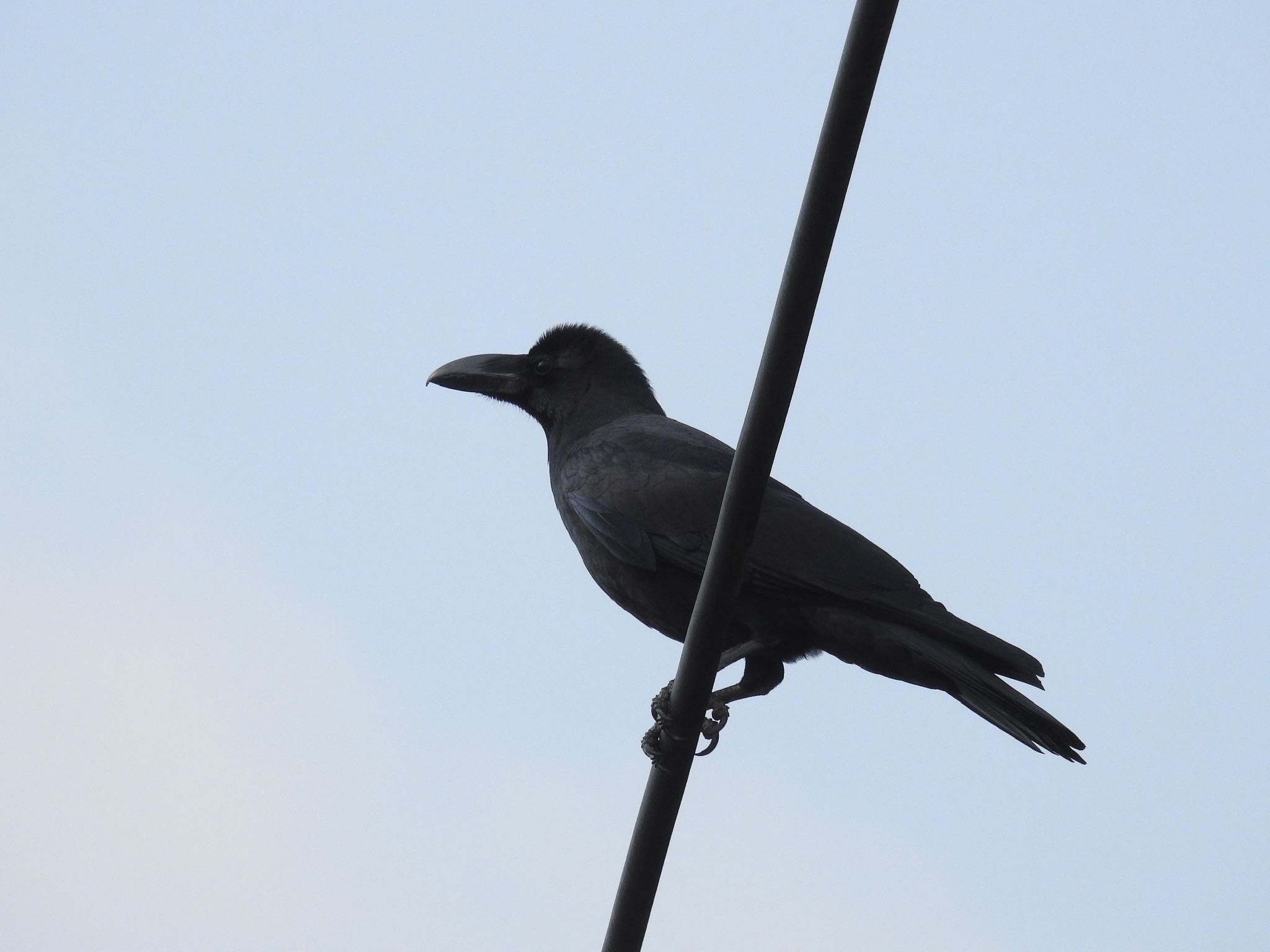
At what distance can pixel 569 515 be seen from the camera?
5.39 m

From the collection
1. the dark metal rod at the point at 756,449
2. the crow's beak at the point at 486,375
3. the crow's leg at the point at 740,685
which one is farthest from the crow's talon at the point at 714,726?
the crow's beak at the point at 486,375

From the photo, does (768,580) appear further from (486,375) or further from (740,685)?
(486,375)

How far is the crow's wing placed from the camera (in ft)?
14.2

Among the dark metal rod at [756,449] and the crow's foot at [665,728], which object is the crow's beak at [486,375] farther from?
the dark metal rod at [756,449]

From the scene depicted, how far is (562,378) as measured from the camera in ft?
21.4

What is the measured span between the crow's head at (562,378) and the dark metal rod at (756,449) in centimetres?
320

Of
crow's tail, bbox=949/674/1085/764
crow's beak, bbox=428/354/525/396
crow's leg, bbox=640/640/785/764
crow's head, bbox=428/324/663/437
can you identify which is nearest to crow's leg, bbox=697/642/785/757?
crow's leg, bbox=640/640/785/764

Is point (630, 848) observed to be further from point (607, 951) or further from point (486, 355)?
point (486, 355)

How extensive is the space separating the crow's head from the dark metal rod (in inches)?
126

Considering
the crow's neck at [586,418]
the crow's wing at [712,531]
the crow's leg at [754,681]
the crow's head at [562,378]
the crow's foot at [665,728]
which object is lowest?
the crow's foot at [665,728]

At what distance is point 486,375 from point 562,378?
0.40m

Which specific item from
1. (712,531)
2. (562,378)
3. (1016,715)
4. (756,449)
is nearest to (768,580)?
(712,531)

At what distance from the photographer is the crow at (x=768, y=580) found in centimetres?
411

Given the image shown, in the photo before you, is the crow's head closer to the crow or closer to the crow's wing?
the crow
